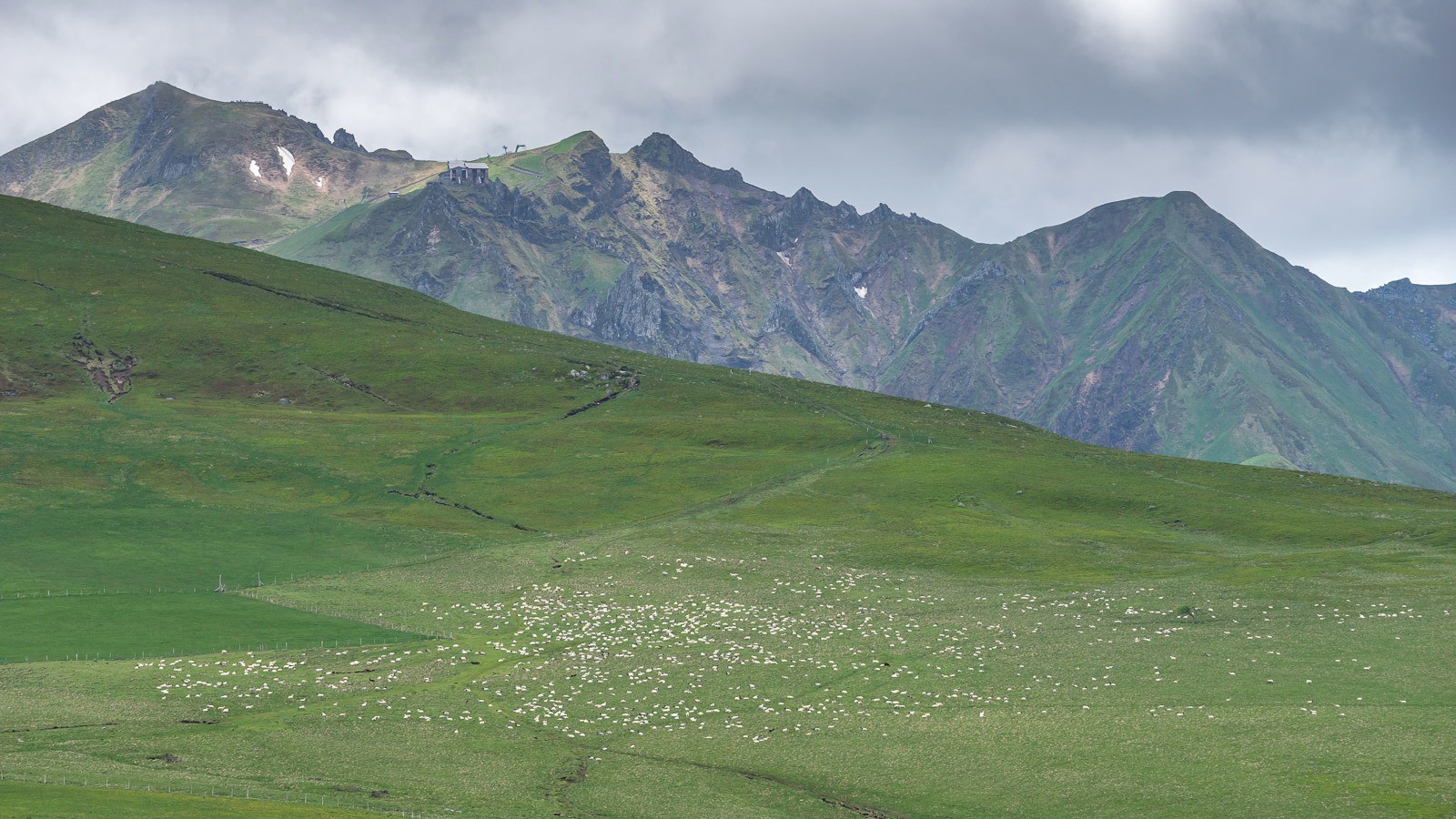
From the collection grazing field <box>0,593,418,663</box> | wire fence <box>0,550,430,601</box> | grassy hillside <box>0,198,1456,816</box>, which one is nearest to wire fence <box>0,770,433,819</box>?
grassy hillside <box>0,198,1456,816</box>

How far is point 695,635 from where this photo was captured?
299 feet

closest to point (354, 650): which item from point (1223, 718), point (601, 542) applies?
point (601, 542)

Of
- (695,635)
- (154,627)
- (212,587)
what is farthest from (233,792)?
(212,587)

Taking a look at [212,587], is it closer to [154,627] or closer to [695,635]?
[154,627]

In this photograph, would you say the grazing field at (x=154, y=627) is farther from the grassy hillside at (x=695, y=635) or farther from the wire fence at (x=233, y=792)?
the wire fence at (x=233, y=792)

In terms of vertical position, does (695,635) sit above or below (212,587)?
above

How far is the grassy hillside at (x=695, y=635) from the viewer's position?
5994 centimetres

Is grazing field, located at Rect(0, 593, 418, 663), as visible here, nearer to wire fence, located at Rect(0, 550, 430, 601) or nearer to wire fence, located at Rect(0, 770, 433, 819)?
wire fence, located at Rect(0, 550, 430, 601)

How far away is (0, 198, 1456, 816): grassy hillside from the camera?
197 feet

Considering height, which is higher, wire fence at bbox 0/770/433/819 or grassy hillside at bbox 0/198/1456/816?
grassy hillside at bbox 0/198/1456/816

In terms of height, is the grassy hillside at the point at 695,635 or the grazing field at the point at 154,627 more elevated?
the grassy hillside at the point at 695,635

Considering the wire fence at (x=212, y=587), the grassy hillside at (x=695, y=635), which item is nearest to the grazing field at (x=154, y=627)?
the grassy hillside at (x=695, y=635)

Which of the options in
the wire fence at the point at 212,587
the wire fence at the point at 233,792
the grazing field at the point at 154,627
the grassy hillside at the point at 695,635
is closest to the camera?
the wire fence at the point at 233,792

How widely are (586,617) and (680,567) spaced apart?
19658mm
